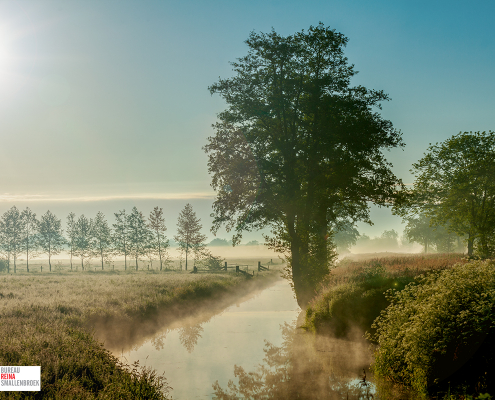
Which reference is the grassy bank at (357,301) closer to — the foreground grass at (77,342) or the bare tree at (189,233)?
the foreground grass at (77,342)

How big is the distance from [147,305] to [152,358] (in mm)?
7441

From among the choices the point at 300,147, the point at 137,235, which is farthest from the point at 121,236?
the point at 300,147

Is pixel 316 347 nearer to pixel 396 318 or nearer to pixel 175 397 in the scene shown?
pixel 396 318

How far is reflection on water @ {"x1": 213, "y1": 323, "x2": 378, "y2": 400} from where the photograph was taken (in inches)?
384

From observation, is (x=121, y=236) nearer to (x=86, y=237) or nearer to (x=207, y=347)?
(x=86, y=237)

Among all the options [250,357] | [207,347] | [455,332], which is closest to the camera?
[455,332]

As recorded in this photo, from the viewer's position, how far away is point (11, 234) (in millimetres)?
74688

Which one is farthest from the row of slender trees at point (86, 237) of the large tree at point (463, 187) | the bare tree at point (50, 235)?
the large tree at point (463, 187)

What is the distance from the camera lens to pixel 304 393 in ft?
31.8

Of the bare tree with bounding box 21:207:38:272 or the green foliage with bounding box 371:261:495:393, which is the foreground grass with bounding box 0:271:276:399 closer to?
the green foliage with bounding box 371:261:495:393

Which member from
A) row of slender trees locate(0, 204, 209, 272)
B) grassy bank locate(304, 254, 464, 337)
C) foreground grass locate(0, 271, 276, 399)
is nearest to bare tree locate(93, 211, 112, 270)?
row of slender trees locate(0, 204, 209, 272)

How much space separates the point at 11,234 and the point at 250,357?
81.1 m

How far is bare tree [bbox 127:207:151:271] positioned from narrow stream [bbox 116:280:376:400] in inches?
2095

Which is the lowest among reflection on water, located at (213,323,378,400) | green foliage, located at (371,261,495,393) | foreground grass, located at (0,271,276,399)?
reflection on water, located at (213,323,378,400)
